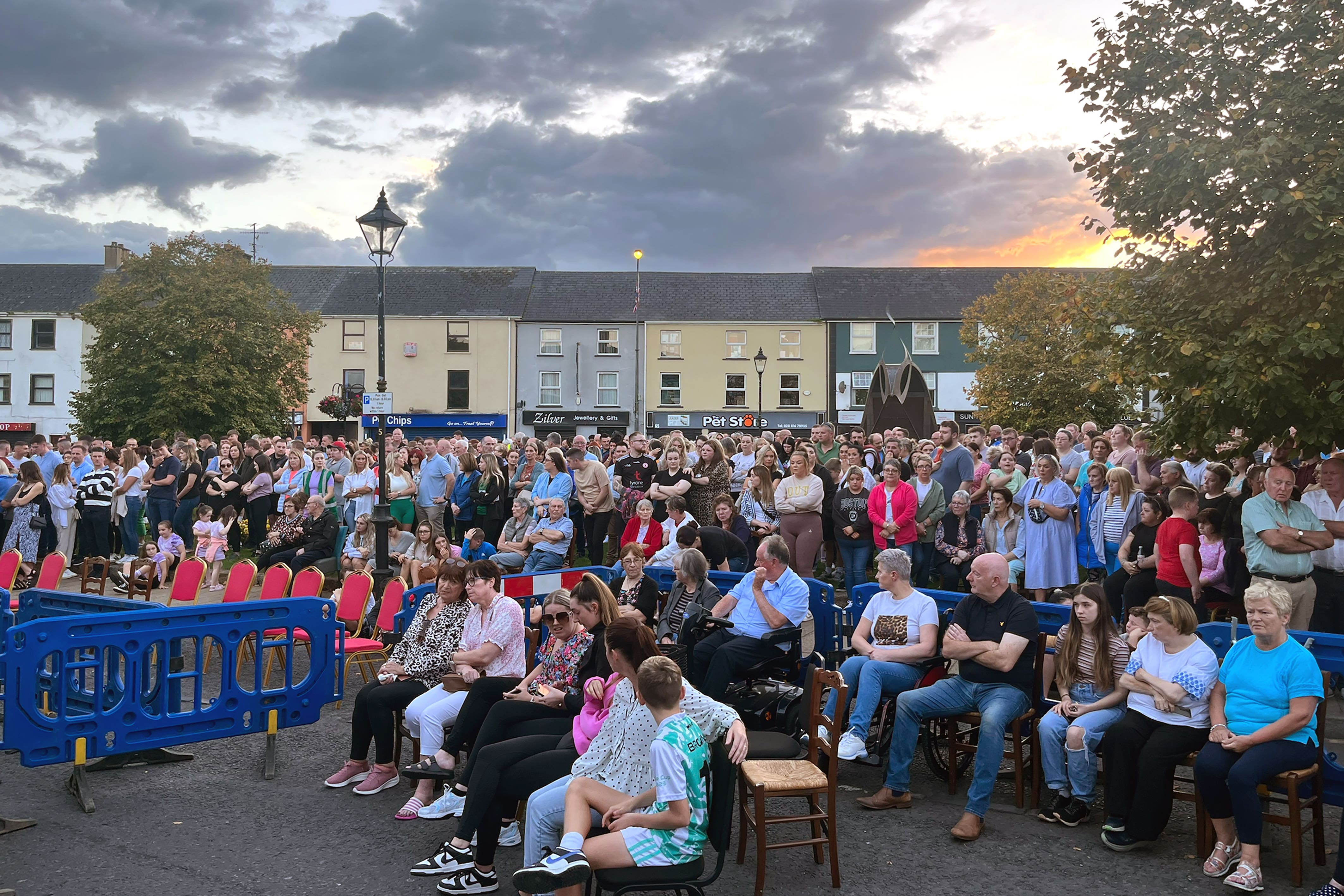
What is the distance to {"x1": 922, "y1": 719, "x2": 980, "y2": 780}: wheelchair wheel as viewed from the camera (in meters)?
6.91

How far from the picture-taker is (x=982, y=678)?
21.5 ft

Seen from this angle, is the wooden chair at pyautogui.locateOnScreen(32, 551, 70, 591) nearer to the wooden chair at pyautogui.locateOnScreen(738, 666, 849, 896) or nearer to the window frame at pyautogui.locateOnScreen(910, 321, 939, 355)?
the wooden chair at pyautogui.locateOnScreen(738, 666, 849, 896)

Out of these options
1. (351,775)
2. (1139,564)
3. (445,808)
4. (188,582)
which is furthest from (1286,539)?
(188,582)

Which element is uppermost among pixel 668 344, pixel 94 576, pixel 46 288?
pixel 46 288

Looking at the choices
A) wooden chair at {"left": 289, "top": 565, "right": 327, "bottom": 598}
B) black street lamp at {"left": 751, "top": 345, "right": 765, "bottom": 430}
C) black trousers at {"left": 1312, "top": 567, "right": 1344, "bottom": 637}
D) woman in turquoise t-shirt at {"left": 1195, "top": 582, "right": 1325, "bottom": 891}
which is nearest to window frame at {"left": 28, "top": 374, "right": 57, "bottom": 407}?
black street lamp at {"left": 751, "top": 345, "right": 765, "bottom": 430}

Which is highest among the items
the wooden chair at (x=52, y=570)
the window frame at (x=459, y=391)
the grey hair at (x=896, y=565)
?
the window frame at (x=459, y=391)

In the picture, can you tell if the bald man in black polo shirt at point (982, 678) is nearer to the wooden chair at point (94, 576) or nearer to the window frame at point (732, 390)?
the wooden chair at point (94, 576)

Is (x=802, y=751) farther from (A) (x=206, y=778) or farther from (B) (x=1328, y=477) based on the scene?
(B) (x=1328, y=477)

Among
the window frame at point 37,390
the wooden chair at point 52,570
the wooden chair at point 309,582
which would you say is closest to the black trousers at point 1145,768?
the wooden chair at point 309,582

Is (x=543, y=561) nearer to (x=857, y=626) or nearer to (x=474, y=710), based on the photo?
(x=857, y=626)

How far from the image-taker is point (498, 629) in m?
6.85

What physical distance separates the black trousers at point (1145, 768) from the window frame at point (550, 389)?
45693mm

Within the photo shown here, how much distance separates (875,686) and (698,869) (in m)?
2.69

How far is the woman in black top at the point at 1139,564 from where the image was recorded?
927 centimetres
